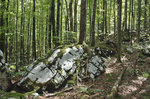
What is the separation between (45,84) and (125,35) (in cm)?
1651

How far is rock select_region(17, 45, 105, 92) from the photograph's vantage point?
20.1 feet

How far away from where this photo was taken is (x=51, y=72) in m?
6.59

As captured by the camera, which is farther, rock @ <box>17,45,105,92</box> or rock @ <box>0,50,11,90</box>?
rock @ <box>17,45,105,92</box>

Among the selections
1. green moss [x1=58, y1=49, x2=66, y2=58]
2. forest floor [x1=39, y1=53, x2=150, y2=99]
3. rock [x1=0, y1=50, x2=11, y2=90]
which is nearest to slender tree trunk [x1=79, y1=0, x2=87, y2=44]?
green moss [x1=58, y1=49, x2=66, y2=58]

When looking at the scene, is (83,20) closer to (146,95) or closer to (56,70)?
(56,70)

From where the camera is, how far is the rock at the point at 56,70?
6.12 meters

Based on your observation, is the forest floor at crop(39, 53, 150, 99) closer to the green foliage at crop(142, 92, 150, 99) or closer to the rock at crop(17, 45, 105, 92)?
the green foliage at crop(142, 92, 150, 99)

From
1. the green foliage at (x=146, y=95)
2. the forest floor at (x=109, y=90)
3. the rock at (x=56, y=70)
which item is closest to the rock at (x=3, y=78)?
the rock at (x=56, y=70)

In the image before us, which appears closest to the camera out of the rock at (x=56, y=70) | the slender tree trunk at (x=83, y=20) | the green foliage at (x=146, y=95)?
the green foliage at (x=146, y=95)

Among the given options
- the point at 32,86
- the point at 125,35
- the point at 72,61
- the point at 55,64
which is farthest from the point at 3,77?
the point at 125,35

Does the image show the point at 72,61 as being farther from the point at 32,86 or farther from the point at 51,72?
the point at 32,86

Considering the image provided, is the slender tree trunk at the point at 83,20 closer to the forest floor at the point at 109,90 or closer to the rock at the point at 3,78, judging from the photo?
the forest floor at the point at 109,90

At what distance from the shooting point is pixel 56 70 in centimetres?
681

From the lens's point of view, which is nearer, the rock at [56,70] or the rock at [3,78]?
the rock at [3,78]
